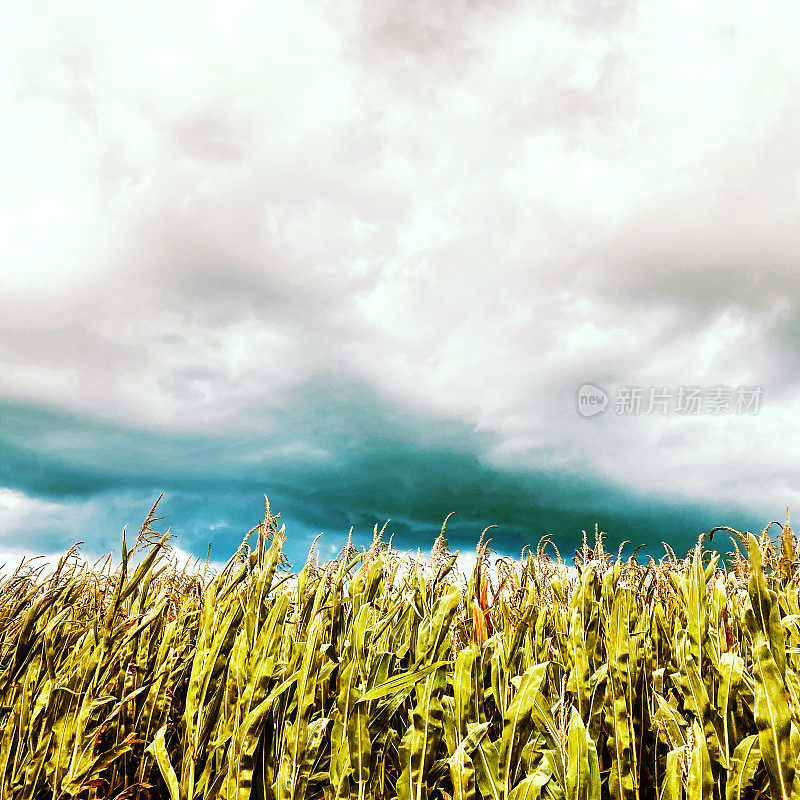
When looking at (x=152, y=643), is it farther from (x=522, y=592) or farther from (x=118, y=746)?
(x=522, y=592)

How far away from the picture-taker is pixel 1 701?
2.37m

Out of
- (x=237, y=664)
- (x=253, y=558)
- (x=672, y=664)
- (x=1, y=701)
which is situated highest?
(x=253, y=558)

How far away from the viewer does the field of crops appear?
176 centimetres

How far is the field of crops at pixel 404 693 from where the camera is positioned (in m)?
1.76

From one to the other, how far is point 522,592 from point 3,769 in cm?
239

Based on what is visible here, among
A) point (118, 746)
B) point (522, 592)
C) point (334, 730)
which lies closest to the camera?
point (334, 730)

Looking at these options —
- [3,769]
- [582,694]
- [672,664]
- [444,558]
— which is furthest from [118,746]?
[672,664]

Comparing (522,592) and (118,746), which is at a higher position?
(522,592)

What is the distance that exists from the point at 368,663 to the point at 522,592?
1304 millimetres

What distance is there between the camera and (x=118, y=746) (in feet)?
7.19

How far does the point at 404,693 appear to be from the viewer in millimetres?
1954

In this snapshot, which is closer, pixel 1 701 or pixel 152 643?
pixel 1 701

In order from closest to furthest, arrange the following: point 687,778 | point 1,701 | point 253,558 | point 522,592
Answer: point 687,778 < point 1,701 < point 253,558 < point 522,592

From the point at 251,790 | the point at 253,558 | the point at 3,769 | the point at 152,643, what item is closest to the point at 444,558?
the point at 253,558
